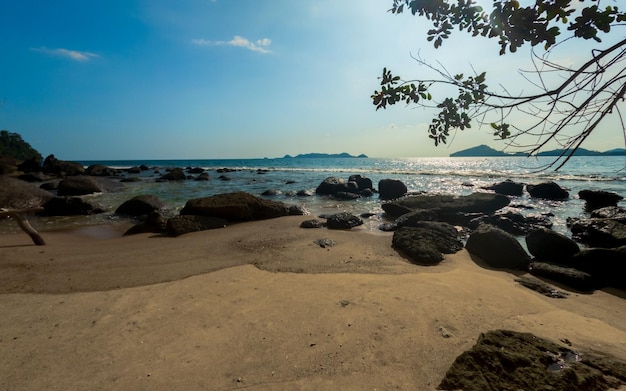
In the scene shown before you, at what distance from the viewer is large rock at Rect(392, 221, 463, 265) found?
630 cm

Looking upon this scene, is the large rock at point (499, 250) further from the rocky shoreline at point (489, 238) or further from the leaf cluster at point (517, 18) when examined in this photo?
the leaf cluster at point (517, 18)

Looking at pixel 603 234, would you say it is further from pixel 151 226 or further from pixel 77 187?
Result: pixel 77 187

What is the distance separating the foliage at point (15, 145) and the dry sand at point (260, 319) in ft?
206

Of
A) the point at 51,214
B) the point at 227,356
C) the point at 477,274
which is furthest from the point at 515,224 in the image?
the point at 51,214

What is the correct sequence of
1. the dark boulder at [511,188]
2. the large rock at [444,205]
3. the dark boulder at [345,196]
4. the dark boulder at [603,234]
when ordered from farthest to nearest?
the dark boulder at [511,188] → the dark boulder at [345,196] → the large rock at [444,205] → the dark boulder at [603,234]

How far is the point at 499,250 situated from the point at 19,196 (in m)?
18.1

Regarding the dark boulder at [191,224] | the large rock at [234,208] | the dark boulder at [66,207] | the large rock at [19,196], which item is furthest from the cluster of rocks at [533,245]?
the large rock at [19,196]

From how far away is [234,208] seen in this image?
10469 millimetres

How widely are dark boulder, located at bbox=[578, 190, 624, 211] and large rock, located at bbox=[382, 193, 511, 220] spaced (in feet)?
19.3

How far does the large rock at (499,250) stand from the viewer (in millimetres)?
6209

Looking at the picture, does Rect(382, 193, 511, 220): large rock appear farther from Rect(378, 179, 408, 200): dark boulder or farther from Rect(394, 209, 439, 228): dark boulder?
Rect(378, 179, 408, 200): dark boulder

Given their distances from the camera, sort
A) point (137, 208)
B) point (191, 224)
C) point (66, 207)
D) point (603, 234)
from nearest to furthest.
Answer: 1. point (603, 234)
2. point (191, 224)
3. point (66, 207)
4. point (137, 208)

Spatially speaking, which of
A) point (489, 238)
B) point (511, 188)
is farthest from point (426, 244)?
point (511, 188)

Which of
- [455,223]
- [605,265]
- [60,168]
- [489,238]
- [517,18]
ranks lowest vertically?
[455,223]
